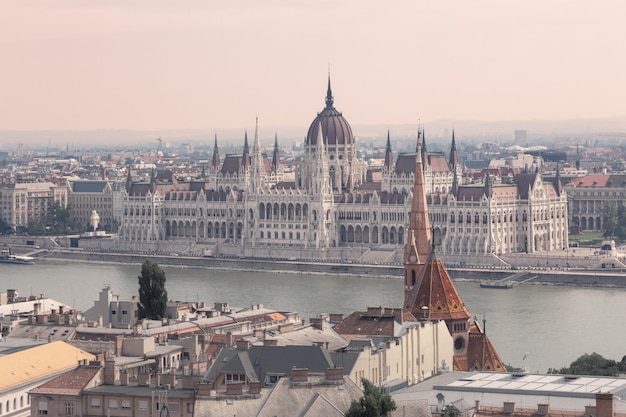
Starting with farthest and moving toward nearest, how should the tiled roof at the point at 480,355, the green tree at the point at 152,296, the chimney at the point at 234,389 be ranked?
the green tree at the point at 152,296, the tiled roof at the point at 480,355, the chimney at the point at 234,389

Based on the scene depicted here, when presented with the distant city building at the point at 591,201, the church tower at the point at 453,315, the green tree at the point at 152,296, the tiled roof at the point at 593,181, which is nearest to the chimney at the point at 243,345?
the church tower at the point at 453,315

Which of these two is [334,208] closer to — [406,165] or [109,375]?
[406,165]

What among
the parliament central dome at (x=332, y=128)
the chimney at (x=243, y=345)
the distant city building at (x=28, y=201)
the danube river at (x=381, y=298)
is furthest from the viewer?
the distant city building at (x=28, y=201)

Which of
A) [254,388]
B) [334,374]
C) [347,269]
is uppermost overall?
[334,374]

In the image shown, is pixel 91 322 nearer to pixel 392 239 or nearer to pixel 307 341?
pixel 307 341

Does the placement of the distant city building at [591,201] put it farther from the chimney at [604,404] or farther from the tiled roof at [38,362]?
the chimney at [604,404]

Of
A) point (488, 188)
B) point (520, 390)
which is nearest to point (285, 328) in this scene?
point (520, 390)
